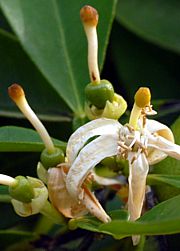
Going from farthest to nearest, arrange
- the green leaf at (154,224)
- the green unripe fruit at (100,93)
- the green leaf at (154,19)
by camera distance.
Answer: the green leaf at (154,19) → the green unripe fruit at (100,93) → the green leaf at (154,224)

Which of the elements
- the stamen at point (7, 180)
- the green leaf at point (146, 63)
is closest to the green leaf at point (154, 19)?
the green leaf at point (146, 63)

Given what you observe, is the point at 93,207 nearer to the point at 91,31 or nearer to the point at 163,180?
the point at 163,180

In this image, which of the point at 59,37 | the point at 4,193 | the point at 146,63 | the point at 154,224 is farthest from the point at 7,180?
the point at 146,63

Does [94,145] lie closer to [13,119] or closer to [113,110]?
[113,110]

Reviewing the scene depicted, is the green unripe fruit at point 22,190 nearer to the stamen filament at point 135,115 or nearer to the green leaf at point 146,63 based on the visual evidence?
the stamen filament at point 135,115

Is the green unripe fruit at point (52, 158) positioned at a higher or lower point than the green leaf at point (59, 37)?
higher

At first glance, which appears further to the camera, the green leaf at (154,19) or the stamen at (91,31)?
the green leaf at (154,19)

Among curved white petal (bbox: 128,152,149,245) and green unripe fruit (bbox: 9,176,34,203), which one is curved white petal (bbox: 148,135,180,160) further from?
green unripe fruit (bbox: 9,176,34,203)
